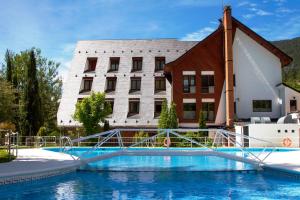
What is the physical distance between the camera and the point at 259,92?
4072 centimetres

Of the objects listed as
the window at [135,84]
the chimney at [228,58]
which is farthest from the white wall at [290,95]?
the window at [135,84]

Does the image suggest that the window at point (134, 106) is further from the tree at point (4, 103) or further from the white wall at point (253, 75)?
the tree at point (4, 103)

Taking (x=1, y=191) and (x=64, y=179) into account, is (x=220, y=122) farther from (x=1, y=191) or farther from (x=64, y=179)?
(x=1, y=191)

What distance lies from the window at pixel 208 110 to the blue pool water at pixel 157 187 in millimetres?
20982

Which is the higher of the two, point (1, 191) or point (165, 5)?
point (165, 5)

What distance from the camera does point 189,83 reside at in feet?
134

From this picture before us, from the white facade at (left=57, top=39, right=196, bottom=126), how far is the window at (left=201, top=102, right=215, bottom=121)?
13.9 feet

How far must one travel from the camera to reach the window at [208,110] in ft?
132

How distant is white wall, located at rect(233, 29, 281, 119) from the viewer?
4047 cm

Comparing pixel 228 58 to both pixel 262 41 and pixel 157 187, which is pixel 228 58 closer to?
pixel 262 41

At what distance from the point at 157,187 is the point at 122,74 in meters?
30.4

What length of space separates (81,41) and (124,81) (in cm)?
897

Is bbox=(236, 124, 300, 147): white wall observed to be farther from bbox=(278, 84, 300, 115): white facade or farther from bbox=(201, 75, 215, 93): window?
bbox=(201, 75, 215, 93): window

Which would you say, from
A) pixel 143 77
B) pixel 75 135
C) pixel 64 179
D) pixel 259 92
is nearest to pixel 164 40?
pixel 143 77
